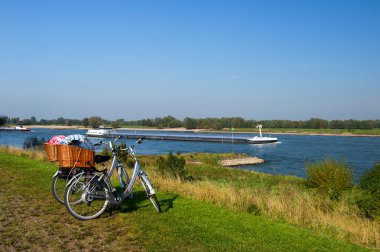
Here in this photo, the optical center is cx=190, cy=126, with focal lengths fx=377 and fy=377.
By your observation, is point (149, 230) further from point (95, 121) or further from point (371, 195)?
point (95, 121)

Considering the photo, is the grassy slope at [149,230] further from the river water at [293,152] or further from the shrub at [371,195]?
the river water at [293,152]

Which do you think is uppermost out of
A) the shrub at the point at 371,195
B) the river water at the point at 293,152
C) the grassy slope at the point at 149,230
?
the grassy slope at the point at 149,230

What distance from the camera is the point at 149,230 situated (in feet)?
18.0

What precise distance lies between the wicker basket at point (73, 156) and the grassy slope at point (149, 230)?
2.97 ft

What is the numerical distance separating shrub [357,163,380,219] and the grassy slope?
22.2 feet

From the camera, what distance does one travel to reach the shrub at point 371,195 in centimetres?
1230

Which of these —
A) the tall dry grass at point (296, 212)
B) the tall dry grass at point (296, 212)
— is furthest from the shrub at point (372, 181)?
the tall dry grass at point (296, 212)

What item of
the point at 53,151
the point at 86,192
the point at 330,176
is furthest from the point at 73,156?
the point at 330,176

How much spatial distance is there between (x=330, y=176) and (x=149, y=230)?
45.2ft

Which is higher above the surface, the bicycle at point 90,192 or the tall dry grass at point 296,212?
the bicycle at point 90,192

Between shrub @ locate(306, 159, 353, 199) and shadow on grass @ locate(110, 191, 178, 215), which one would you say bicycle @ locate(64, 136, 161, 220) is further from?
shrub @ locate(306, 159, 353, 199)

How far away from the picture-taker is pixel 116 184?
30.5ft

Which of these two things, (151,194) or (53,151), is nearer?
(53,151)

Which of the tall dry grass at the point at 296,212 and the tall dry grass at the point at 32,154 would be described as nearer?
the tall dry grass at the point at 296,212
